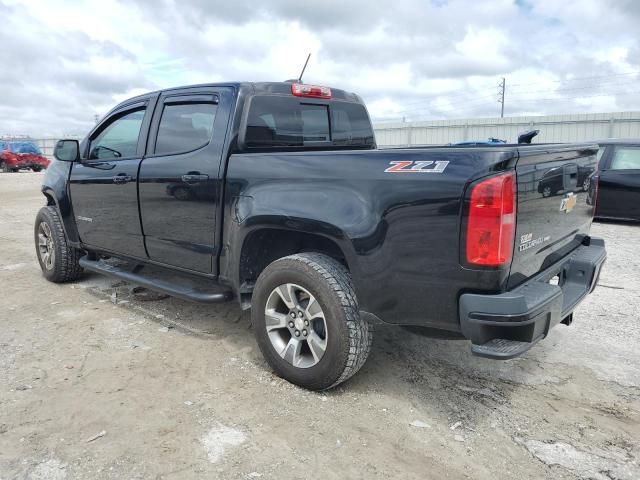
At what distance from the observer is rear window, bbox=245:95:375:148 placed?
366 centimetres

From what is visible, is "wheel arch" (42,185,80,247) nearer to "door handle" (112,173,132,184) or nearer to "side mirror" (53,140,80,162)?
"side mirror" (53,140,80,162)

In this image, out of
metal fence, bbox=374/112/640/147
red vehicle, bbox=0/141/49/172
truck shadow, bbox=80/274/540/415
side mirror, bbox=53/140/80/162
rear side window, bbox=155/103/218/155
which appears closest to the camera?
truck shadow, bbox=80/274/540/415

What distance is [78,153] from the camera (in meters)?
4.94

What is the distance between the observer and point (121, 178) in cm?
429

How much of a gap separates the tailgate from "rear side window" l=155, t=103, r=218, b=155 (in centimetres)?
215

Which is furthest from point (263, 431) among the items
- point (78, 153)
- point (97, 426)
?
point (78, 153)

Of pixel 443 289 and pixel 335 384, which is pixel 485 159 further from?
pixel 335 384

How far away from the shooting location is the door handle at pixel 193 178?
357cm

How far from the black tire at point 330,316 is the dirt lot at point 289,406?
6.1 inches

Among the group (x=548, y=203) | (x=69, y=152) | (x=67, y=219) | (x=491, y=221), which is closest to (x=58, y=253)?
(x=67, y=219)

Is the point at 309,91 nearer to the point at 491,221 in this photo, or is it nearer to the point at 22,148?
the point at 491,221

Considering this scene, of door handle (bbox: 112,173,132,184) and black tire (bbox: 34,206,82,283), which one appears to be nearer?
door handle (bbox: 112,173,132,184)

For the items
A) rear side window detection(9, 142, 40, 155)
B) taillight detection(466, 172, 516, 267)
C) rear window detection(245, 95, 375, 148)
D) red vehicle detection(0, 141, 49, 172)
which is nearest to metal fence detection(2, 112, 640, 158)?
rear window detection(245, 95, 375, 148)

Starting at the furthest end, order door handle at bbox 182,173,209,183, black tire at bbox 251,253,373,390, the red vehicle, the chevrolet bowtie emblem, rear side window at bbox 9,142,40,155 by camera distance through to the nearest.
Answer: rear side window at bbox 9,142,40,155 → the red vehicle → door handle at bbox 182,173,209,183 → the chevrolet bowtie emblem → black tire at bbox 251,253,373,390
